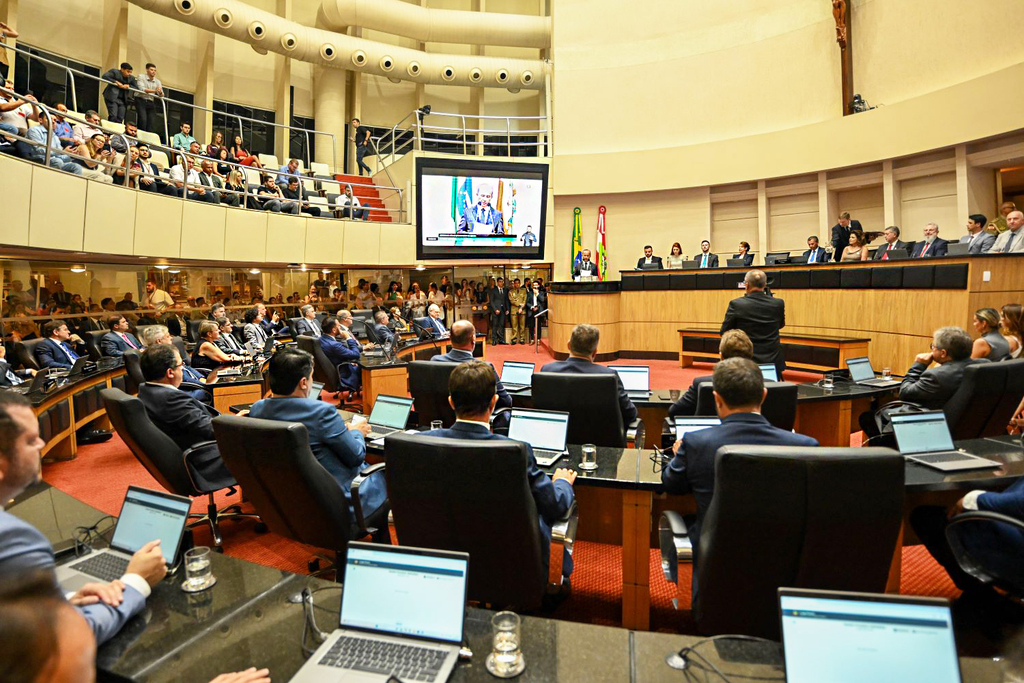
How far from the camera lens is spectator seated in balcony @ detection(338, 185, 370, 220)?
11.7 metres

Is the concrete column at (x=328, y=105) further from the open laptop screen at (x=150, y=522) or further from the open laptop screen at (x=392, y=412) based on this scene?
the open laptop screen at (x=150, y=522)

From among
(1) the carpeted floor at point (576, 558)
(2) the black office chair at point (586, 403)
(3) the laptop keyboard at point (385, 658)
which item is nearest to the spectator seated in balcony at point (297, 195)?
(1) the carpeted floor at point (576, 558)

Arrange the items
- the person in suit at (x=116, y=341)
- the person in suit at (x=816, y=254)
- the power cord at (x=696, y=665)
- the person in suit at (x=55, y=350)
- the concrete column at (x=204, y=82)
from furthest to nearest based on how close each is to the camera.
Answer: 1. the concrete column at (x=204, y=82)
2. the person in suit at (x=816, y=254)
3. the person in suit at (x=116, y=341)
4. the person in suit at (x=55, y=350)
5. the power cord at (x=696, y=665)

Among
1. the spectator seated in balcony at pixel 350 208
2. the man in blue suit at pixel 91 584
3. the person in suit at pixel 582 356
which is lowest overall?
the man in blue suit at pixel 91 584

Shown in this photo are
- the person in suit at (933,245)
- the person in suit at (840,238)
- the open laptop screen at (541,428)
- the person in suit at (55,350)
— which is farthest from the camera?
the person in suit at (840,238)

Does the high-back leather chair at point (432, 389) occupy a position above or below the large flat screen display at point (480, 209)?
below

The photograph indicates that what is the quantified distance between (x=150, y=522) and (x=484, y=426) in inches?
44.0

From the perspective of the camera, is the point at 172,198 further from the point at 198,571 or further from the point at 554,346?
the point at 198,571

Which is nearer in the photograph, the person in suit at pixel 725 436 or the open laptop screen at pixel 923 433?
the person in suit at pixel 725 436

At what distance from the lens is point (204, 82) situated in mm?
13633

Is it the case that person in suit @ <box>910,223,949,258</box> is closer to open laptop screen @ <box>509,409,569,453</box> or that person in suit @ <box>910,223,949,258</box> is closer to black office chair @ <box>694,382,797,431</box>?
black office chair @ <box>694,382,797,431</box>

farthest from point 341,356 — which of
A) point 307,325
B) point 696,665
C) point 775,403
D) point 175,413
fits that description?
point 696,665

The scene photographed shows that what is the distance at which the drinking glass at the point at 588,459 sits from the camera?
8.08 ft

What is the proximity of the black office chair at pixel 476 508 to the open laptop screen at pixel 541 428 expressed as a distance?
82cm
